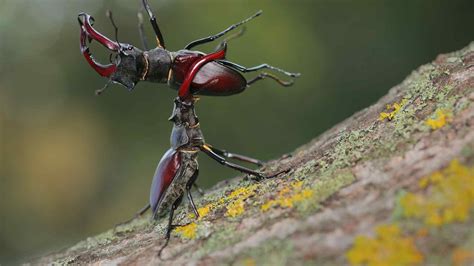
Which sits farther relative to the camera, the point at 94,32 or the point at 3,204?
the point at 3,204

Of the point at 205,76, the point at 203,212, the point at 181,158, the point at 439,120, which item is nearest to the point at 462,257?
the point at 439,120

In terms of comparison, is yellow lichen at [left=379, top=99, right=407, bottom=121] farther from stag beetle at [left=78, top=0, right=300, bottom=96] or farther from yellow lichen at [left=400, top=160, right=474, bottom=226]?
stag beetle at [left=78, top=0, right=300, bottom=96]

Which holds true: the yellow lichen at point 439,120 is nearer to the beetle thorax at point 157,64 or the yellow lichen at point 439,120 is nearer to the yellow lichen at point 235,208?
the yellow lichen at point 235,208

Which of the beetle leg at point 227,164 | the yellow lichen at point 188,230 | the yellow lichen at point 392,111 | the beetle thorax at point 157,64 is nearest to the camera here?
the yellow lichen at point 188,230

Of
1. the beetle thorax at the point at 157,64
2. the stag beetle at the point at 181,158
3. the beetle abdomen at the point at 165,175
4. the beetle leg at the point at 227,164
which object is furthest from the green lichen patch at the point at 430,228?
the beetle thorax at the point at 157,64

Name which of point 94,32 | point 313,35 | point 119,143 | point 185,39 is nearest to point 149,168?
point 119,143

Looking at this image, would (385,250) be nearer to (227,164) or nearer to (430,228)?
(430,228)

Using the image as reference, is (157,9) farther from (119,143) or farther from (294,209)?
(294,209)

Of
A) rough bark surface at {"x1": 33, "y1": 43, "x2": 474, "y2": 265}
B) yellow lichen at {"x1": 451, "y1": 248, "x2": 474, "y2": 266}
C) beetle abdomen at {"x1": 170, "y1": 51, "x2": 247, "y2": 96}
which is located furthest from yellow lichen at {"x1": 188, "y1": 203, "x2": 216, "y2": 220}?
yellow lichen at {"x1": 451, "y1": 248, "x2": 474, "y2": 266}
